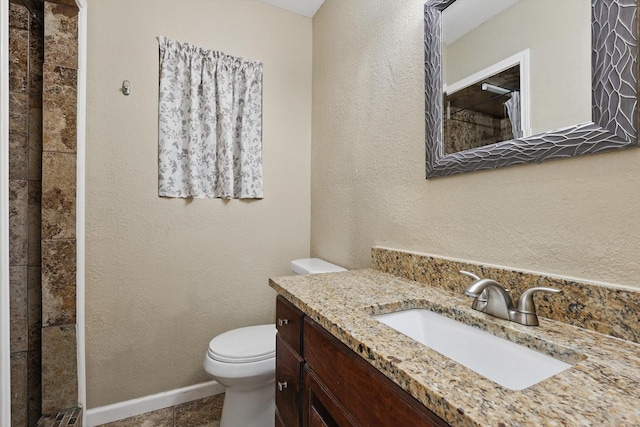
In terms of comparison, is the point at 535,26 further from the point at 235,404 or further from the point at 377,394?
the point at 235,404

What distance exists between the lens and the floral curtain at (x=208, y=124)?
184cm

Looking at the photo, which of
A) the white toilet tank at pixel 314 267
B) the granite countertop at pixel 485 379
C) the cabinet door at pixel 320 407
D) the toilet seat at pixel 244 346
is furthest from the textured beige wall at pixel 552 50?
the toilet seat at pixel 244 346

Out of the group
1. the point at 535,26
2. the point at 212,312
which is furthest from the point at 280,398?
the point at 535,26

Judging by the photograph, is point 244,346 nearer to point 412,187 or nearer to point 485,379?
point 412,187

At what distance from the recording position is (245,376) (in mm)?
1446

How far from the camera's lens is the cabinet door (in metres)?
0.75

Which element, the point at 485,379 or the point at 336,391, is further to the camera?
the point at 336,391

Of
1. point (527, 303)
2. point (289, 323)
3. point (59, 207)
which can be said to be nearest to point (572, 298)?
point (527, 303)

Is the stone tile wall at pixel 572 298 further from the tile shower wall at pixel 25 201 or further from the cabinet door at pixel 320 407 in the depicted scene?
the tile shower wall at pixel 25 201

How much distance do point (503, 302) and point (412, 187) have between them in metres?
0.63

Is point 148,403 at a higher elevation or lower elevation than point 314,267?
lower

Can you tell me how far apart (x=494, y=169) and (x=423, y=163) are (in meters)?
0.33

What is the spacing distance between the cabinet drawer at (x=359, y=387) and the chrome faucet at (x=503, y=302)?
343 millimetres

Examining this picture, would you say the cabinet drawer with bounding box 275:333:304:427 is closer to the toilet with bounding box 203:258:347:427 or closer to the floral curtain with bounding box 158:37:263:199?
the toilet with bounding box 203:258:347:427
